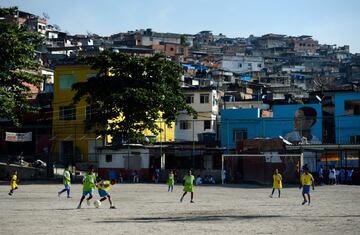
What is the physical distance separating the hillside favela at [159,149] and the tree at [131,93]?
0.10 metres

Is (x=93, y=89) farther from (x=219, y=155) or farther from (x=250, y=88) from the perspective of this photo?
(x=250, y=88)

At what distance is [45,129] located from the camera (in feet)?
229

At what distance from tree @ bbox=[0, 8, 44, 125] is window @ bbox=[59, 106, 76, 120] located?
22224 mm

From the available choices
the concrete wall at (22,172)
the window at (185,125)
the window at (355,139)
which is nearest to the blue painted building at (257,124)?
the window at (355,139)

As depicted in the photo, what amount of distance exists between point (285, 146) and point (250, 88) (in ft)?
157

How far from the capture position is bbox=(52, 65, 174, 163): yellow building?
214 ft

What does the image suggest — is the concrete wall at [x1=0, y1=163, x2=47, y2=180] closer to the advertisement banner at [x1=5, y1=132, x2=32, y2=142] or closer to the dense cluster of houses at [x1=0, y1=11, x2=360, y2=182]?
the dense cluster of houses at [x1=0, y1=11, x2=360, y2=182]

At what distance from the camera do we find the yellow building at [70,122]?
214ft

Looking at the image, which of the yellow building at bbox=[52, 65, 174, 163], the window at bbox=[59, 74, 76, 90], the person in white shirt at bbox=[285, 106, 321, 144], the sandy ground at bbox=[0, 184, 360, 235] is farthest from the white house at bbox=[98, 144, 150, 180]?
the sandy ground at bbox=[0, 184, 360, 235]

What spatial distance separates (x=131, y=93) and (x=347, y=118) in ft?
68.9

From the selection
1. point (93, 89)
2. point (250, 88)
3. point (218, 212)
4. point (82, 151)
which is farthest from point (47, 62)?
point (218, 212)

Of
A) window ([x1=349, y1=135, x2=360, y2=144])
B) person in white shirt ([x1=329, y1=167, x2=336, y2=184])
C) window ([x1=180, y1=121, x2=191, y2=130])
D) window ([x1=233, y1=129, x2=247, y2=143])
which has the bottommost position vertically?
person in white shirt ([x1=329, y1=167, x2=336, y2=184])

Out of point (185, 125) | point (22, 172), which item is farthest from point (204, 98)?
point (22, 172)

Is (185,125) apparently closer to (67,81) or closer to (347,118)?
(67,81)
